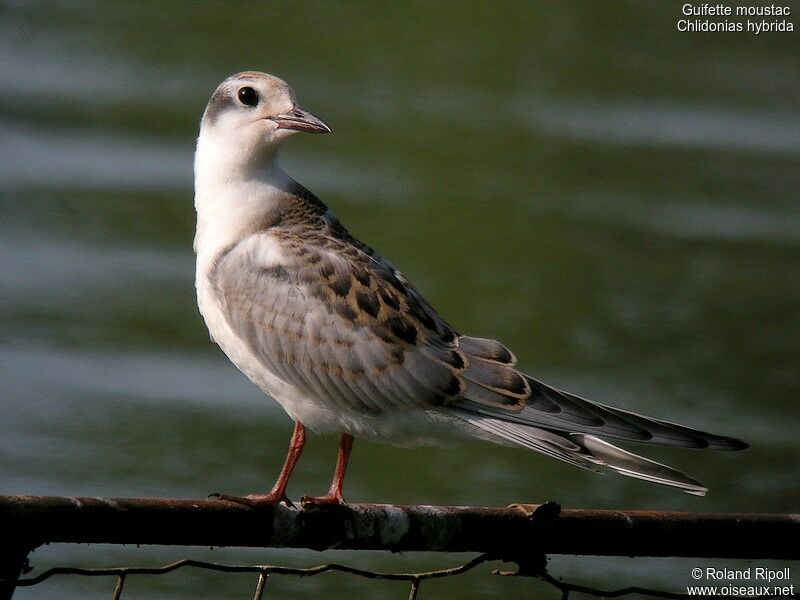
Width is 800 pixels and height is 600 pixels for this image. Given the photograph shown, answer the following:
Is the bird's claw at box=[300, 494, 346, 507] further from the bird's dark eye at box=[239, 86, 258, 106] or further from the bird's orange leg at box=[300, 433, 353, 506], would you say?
the bird's dark eye at box=[239, 86, 258, 106]

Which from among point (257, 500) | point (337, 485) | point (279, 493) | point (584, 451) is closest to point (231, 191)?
point (337, 485)

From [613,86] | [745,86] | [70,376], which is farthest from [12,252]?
[745,86]

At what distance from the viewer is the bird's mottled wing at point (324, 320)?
231 inches

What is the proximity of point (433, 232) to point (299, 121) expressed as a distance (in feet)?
23.9

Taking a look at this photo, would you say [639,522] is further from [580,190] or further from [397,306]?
[580,190]

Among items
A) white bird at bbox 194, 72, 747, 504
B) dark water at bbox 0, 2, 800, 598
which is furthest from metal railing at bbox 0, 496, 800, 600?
dark water at bbox 0, 2, 800, 598

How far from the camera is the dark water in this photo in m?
9.88

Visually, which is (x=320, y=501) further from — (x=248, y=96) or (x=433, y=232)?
(x=433, y=232)

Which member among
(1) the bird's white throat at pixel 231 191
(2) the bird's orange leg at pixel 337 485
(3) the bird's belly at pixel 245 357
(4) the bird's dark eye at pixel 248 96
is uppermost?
(4) the bird's dark eye at pixel 248 96

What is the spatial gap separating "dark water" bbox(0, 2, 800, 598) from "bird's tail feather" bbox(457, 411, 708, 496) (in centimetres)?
329

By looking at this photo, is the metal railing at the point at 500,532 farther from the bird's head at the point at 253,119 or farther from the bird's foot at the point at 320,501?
the bird's head at the point at 253,119

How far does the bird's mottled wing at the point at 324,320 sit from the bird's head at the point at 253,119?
404 mm

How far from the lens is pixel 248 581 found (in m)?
8.67

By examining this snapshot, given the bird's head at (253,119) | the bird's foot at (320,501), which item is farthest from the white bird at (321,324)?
the bird's foot at (320,501)
